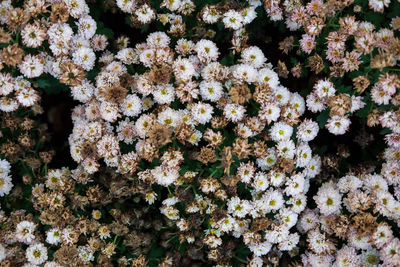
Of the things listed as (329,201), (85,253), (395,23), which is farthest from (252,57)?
(85,253)

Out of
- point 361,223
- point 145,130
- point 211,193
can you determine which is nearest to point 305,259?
point 361,223

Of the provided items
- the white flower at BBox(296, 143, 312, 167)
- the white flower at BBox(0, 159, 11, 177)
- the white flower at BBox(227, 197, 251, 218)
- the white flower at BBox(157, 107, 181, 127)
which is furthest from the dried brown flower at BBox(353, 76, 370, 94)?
the white flower at BBox(0, 159, 11, 177)

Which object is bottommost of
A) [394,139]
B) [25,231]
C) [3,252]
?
[3,252]

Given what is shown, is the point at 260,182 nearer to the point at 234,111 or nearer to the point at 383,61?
the point at 234,111

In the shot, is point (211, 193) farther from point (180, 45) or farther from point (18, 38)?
point (18, 38)

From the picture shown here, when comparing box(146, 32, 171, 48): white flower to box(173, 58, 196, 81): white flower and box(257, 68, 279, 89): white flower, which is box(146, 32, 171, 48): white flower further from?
box(257, 68, 279, 89): white flower

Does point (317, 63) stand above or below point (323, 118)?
above

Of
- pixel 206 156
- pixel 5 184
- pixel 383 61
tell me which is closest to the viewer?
Answer: pixel 383 61

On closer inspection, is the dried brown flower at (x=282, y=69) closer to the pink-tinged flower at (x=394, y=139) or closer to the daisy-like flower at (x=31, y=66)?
the pink-tinged flower at (x=394, y=139)
